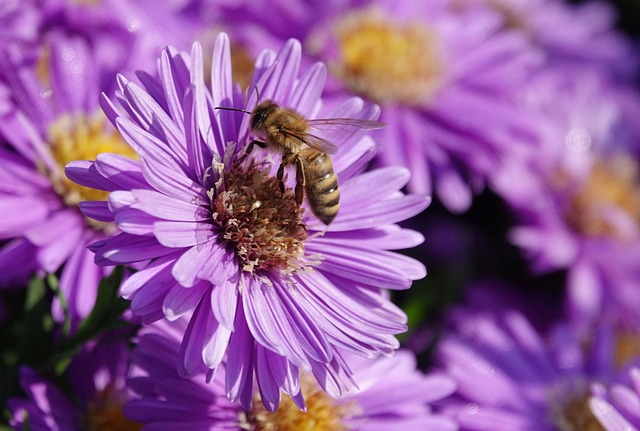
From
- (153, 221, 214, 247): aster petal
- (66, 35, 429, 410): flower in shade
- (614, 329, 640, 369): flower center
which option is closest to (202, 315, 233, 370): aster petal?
(66, 35, 429, 410): flower in shade

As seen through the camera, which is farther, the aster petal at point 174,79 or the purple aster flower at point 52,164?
the purple aster flower at point 52,164

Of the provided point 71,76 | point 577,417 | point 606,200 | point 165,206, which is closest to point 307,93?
point 165,206

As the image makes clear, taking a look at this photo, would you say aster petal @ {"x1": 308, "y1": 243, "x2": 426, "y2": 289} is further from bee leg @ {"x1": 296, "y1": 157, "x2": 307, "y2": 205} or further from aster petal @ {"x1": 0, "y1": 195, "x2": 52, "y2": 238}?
aster petal @ {"x1": 0, "y1": 195, "x2": 52, "y2": 238}

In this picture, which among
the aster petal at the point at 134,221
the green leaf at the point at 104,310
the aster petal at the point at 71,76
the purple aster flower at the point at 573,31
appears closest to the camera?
the aster petal at the point at 134,221

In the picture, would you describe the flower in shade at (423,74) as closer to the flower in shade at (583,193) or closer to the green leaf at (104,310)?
the flower in shade at (583,193)

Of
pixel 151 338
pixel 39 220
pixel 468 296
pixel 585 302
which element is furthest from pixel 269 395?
pixel 585 302

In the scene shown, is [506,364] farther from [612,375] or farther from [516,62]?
[516,62]

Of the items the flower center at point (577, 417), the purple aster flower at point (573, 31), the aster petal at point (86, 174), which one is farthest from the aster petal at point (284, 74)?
the purple aster flower at point (573, 31)
